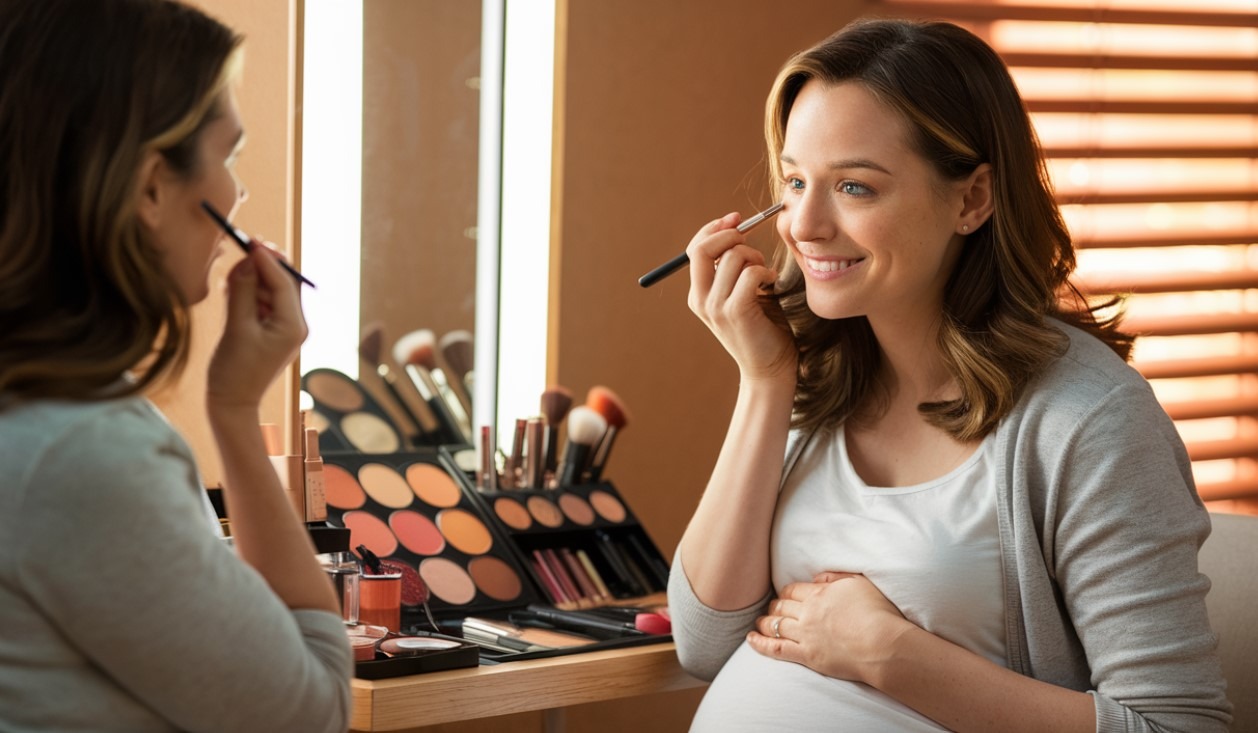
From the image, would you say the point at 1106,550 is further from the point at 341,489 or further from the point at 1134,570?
the point at 341,489

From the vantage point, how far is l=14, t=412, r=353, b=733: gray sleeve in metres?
0.69

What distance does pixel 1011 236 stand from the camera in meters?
1.25

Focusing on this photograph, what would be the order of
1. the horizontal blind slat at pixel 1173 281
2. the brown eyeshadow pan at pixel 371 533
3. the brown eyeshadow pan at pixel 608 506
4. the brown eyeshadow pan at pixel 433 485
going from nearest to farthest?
the brown eyeshadow pan at pixel 371 533
the brown eyeshadow pan at pixel 433 485
the brown eyeshadow pan at pixel 608 506
the horizontal blind slat at pixel 1173 281

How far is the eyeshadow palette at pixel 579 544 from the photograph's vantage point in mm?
1558

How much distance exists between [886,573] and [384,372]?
692 millimetres

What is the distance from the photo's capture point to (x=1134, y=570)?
112cm

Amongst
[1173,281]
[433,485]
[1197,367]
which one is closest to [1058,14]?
[1173,281]

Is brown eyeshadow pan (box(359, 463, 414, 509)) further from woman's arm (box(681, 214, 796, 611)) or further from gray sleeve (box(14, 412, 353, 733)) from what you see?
gray sleeve (box(14, 412, 353, 733))

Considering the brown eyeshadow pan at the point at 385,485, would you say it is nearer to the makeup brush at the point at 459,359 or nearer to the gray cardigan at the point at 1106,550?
the makeup brush at the point at 459,359

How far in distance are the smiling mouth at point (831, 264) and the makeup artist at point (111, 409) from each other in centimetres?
62

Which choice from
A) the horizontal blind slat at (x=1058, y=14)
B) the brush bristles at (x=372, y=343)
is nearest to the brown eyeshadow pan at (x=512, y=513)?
the brush bristles at (x=372, y=343)

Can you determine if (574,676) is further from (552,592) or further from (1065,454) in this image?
(1065,454)

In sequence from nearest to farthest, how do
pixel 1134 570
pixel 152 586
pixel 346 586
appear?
pixel 152 586
pixel 1134 570
pixel 346 586

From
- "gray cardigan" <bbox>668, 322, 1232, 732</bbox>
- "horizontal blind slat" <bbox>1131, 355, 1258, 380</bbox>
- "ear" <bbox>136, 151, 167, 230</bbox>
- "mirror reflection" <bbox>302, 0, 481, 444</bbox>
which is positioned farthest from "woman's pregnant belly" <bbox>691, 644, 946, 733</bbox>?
"horizontal blind slat" <bbox>1131, 355, 1258, 380</bbox>
